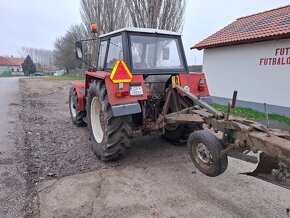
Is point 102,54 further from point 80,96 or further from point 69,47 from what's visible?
point 69,47

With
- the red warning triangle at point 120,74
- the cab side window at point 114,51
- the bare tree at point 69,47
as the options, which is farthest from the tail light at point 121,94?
the bare tree at point 69,47

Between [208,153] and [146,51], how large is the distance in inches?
93.6

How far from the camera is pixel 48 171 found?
149 inches

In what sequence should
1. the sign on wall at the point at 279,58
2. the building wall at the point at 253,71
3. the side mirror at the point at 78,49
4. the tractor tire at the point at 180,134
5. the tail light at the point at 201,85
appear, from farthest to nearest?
the building wall at the point at 253,71 → the sign on wall at the point at 279,58 → the side mirror at the point at 78,49 → the tractor tire at the point at 180,134 → the tail light at the point at 201,85

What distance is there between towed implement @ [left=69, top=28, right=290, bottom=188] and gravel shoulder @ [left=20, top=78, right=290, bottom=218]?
0.40 metres

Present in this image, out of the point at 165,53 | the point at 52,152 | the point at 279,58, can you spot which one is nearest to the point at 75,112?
the point at 52,152

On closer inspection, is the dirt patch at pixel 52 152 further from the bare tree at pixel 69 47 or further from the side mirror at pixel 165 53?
the bare tree at pixel 69 47

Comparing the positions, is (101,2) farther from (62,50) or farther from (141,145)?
(62,50)

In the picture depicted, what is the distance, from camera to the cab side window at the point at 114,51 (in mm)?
4352

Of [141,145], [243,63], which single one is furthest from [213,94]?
[141,145]

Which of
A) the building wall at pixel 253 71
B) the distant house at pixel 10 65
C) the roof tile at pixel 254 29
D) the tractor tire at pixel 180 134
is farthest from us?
the distant house at pixel 10 65

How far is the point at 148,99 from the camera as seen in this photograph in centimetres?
428

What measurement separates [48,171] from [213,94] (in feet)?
29.1

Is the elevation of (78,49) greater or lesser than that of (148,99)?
greater
